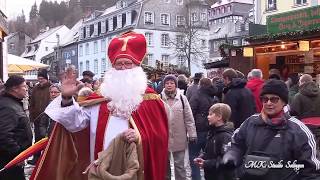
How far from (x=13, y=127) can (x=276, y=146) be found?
332cm

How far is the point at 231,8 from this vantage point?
65750mm

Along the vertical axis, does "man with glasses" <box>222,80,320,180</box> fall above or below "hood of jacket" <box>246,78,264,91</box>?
below

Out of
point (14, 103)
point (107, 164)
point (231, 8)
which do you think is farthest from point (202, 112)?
point (231, 8)

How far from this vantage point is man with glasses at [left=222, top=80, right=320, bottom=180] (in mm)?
3617

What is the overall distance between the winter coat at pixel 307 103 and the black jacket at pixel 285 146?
4.55 m

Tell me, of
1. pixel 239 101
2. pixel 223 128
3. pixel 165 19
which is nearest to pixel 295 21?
pixel 239 101

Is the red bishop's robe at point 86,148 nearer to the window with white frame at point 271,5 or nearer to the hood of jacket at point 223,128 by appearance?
the hood of jacket at point 223,128

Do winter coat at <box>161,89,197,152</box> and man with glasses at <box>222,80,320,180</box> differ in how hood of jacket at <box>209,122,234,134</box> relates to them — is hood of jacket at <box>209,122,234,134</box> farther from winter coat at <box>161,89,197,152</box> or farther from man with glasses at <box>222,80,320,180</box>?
winter coat at <box>161,89,197,152</box>

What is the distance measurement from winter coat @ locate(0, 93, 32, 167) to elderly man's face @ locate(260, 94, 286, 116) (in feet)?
10.4

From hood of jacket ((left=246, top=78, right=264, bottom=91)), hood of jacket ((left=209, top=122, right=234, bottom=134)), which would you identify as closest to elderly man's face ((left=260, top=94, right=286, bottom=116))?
hood of jacket ((left=209, top=122, right=234, bottom=134))

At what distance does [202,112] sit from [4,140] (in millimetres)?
3958

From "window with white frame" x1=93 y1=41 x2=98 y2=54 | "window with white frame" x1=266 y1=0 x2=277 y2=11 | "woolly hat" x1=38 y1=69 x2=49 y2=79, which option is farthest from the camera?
"window with white frame" x1=93 y1=41 x2=98 y2=54

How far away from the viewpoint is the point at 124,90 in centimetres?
450

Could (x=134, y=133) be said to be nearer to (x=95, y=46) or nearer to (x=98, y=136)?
(x=98, y=136)
